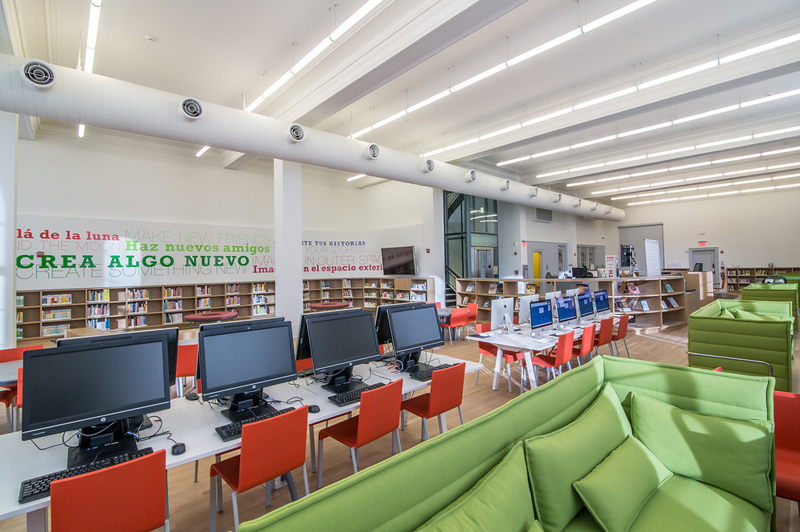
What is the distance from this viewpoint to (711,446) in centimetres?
205

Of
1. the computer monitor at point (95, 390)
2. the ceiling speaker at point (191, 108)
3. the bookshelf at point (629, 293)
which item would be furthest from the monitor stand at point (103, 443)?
the bookshelf at point (629, 293)

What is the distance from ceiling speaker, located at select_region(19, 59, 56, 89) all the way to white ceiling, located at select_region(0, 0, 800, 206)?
2.29 feet

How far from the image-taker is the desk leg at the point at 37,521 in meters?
1.71

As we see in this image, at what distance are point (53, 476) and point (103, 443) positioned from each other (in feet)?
1.02

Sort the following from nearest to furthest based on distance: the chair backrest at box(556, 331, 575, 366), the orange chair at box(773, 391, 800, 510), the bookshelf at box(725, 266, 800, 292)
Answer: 1. the orange chair at box(773, 391, 800, 510)
2. the chair backrest at box(556, 331, 575, 366)
3. the bookshelf at box(725, 266, 800, 292)

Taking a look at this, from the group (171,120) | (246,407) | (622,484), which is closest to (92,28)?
(171,120)

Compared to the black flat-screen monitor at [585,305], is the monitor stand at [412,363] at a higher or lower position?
lower

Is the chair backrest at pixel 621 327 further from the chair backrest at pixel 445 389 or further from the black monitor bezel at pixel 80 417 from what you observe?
the black monitor bezel at pixel 80 417

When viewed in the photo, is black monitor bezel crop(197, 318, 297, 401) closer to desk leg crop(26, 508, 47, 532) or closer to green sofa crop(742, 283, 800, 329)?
desk leg crop(26, 508, 47, 532)

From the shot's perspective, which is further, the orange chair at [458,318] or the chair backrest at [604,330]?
the orange chair at [458,318]

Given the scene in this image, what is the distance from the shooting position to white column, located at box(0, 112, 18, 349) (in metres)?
4.95

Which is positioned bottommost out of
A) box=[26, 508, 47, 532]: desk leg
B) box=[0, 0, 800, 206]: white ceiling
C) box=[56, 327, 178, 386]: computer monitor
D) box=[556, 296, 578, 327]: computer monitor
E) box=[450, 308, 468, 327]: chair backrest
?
box=[26, 508, 47, 532]: desk leg

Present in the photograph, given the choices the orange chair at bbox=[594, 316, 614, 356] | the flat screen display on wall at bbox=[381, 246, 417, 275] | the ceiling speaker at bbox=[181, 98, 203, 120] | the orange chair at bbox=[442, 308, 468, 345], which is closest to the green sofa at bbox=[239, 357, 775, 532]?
the orange chair at bbox=[594, 316, 614, 356]

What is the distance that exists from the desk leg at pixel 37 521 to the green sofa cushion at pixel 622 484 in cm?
249
